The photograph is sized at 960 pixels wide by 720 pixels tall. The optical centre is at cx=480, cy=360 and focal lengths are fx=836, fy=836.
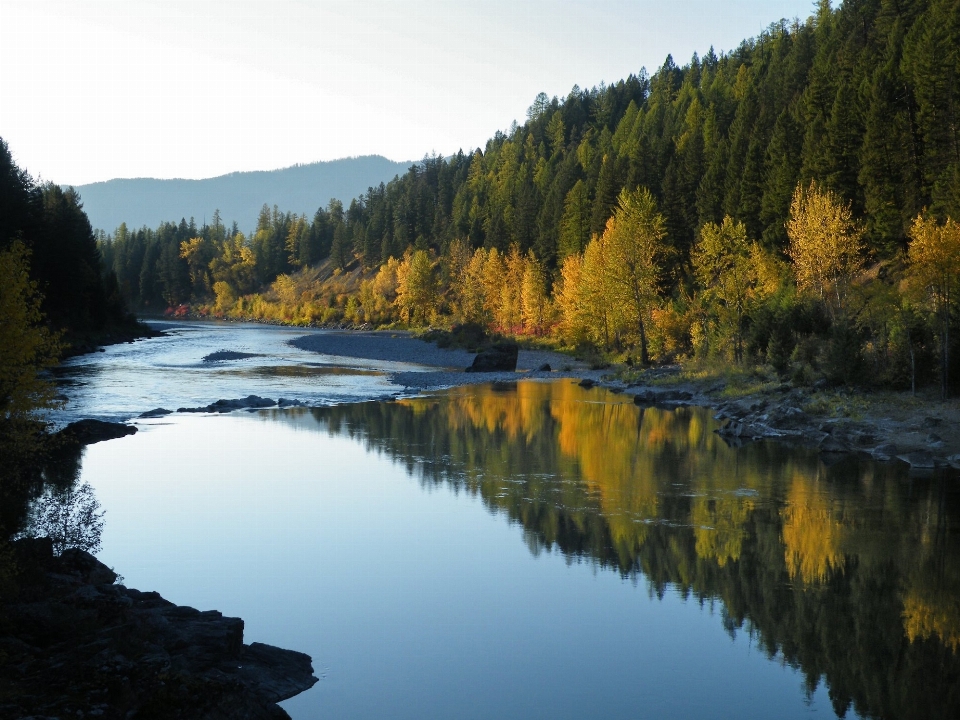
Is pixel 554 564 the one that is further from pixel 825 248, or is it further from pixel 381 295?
pixel 381 295

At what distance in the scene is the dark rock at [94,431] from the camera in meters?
30.0

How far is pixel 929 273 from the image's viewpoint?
34.0 m

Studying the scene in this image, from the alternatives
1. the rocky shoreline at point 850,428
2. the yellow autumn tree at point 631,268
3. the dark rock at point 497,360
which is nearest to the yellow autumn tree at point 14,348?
the rocky shoreline at point 850,428

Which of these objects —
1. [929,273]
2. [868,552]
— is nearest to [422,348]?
[929,273]

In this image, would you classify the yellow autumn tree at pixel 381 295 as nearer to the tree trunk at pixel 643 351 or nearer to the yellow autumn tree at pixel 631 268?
the yellow autumn tree at pixel 631 268

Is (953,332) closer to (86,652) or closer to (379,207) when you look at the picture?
(86,652)

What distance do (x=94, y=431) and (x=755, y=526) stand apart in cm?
2369

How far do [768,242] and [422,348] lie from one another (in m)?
35.2

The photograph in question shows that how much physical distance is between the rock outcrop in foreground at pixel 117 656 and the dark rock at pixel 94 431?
707 inches

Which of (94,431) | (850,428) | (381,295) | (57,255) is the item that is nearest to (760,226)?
(850,428)

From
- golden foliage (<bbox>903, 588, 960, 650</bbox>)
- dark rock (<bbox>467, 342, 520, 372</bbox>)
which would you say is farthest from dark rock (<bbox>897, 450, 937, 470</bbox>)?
dark rock (<bbox>467, 342, 520, 372</bbox>)

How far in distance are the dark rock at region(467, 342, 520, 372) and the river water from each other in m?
26.6

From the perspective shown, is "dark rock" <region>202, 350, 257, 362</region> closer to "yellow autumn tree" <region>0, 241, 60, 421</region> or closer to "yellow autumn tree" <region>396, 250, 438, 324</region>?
"yellow autumn tree" <region>0, 241, 60, 421</region>

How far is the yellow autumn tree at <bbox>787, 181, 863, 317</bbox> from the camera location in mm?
52219
